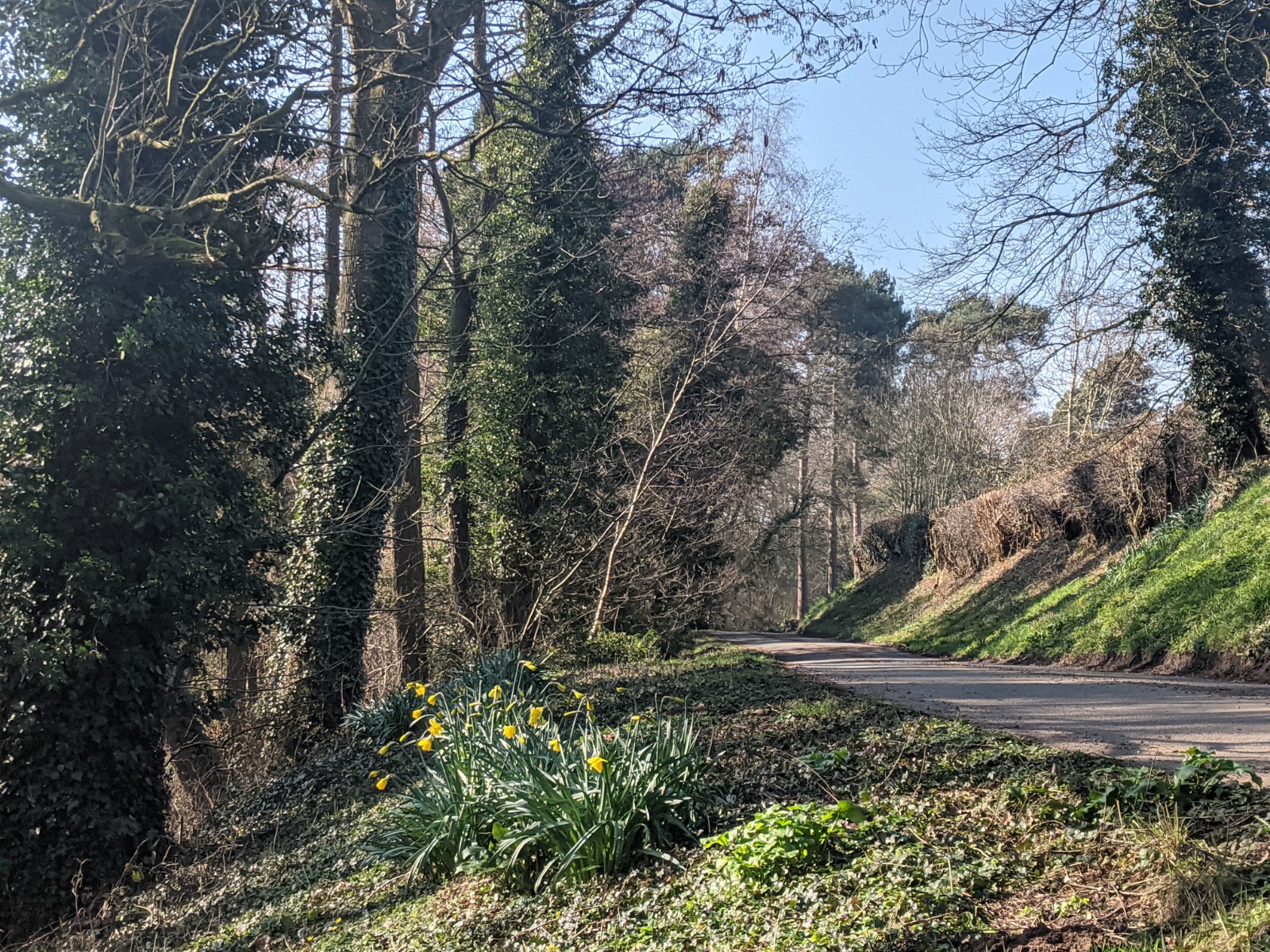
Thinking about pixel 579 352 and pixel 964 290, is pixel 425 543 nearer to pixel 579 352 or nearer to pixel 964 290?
pixel 579 352

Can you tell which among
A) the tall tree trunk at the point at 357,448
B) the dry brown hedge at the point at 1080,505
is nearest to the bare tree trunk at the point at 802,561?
the dry brown hedge at the point at 1080,505

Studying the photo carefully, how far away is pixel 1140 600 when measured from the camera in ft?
43.1

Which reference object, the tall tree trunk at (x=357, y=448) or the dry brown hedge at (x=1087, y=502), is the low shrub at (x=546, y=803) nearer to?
the tall tree trunk at (x=357, y=448)

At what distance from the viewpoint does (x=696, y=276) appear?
2070cm

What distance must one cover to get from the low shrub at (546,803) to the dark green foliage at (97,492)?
3891 mm

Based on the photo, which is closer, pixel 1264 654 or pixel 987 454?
pixel 1264 654

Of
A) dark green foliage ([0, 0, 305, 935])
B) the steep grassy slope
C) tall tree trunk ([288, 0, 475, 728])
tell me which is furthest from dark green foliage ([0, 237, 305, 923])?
the steep grassy slope

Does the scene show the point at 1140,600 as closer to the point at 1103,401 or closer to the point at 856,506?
the point at 1103,401

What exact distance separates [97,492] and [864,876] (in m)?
7.71

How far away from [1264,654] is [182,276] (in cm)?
1208

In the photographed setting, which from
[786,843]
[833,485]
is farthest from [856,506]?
[786,843]

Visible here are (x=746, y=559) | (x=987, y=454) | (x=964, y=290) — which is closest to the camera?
(x=964, y=290)

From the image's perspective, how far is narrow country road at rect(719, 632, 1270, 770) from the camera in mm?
6078

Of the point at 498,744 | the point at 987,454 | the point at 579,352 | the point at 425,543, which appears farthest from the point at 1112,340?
the point at 498,744
